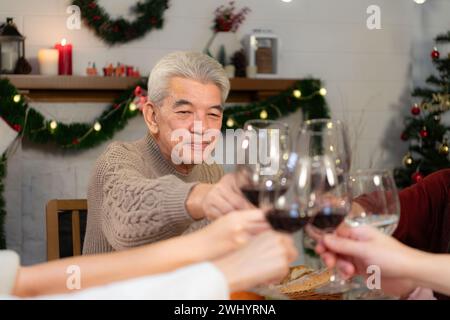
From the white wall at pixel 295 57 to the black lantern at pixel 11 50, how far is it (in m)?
0.12

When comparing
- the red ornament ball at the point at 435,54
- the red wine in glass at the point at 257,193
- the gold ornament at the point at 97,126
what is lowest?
the gold ornament at the point at 97,126

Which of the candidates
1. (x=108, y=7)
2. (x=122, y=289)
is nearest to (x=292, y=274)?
(x=122, y=289)

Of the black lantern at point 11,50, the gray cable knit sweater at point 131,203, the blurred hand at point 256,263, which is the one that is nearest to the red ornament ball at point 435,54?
the black lantern at point 11,50

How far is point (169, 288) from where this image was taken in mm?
1050

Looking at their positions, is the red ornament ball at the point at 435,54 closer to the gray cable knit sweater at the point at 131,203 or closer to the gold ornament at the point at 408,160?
the gold ornament at the point at 408,160

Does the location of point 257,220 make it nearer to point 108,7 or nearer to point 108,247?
point 108,247

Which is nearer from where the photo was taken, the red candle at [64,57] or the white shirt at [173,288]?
the white shirt at [173,288]

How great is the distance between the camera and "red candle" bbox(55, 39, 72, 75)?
4.25 meters

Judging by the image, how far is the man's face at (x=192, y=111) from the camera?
226cm

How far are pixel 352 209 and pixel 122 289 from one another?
1.78 ft

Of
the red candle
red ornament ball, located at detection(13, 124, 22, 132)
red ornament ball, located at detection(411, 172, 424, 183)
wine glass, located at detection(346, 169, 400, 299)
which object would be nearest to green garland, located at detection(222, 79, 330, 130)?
red ornament ball, located at detection(411, 172, 424, 183)

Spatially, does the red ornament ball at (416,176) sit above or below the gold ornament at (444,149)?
below

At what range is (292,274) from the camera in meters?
1.83

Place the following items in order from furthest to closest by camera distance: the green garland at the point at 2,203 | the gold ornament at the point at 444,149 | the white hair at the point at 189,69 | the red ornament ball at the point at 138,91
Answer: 1. the gold ornament at the point at 444,149
2. the green garland at the point at 2,203
3. the red ornament ball at the point at 138,91
4. the white hair at the point at 189,69
